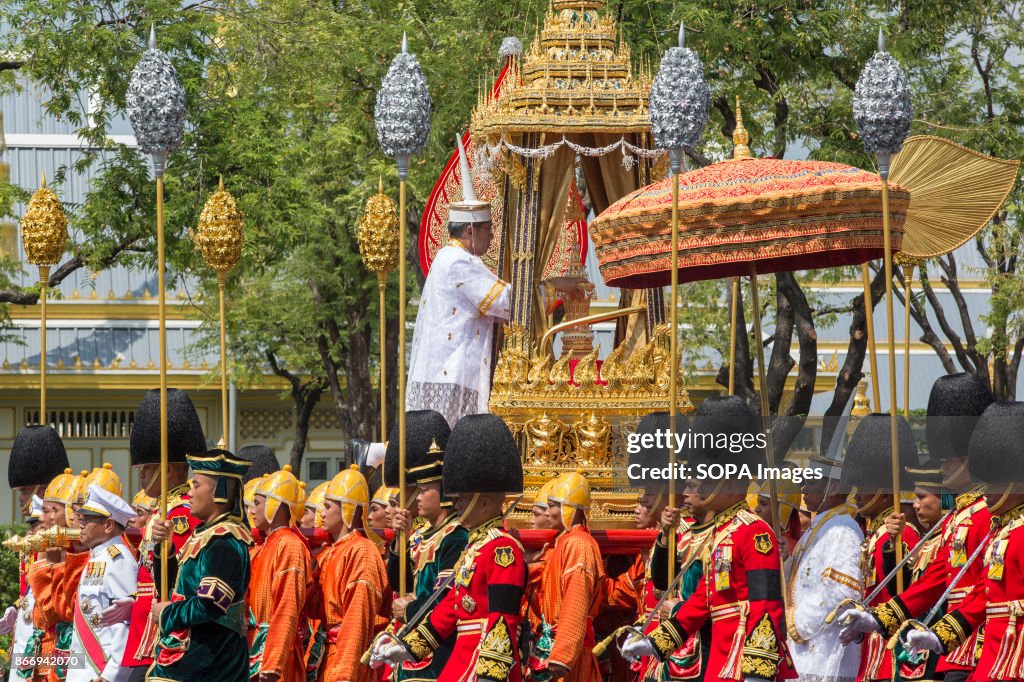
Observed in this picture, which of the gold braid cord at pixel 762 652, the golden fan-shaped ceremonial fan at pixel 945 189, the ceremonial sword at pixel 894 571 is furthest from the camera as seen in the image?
the golden fan-shaped ceremonial fan at pixel 945 189

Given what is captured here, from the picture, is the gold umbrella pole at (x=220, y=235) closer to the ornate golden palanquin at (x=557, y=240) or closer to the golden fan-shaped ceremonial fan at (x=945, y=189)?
the ornate golden palanquin at (x=557, y=240)

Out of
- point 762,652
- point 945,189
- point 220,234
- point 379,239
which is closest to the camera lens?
point 762,652

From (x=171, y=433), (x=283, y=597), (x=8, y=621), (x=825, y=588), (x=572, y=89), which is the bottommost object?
(x=8, y=621)

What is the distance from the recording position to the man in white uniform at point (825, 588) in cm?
1048

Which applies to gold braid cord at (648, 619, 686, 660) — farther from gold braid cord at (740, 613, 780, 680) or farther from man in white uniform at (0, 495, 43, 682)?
man in white uniform at (0, 495, 43, 682)

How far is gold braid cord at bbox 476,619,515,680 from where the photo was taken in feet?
31.1

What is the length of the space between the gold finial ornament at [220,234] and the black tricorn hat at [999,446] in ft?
21.3

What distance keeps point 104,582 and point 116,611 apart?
0.17 metres

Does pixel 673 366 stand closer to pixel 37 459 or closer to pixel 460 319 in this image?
pixel 460 319

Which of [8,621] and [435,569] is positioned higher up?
[435,569]

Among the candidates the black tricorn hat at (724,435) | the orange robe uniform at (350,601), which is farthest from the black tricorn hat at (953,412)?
the orange robe uniform at (350,601)

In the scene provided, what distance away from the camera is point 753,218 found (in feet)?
38.9

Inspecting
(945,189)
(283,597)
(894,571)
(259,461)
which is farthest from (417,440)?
(945,189)

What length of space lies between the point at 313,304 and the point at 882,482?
659 inches
